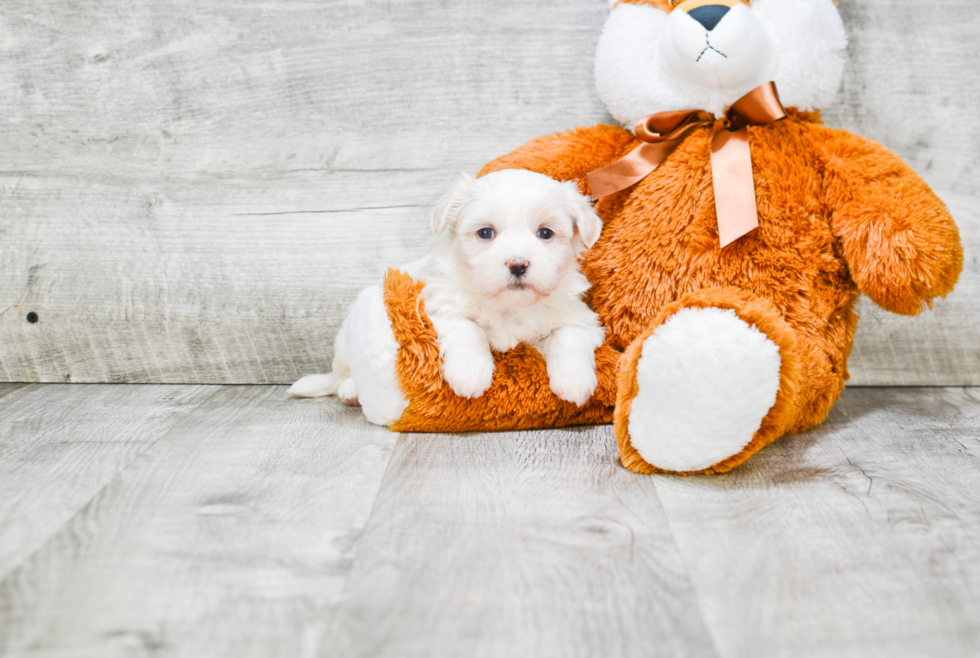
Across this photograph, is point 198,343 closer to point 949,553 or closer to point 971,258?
point 949,553

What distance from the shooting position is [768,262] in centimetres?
143

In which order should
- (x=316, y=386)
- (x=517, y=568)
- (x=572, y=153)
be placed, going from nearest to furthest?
1. (x=517, y=568)
2. (x=572, y=153)
3. (x=316, y=386)

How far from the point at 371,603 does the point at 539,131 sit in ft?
4.38

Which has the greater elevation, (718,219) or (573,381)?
(718,219)

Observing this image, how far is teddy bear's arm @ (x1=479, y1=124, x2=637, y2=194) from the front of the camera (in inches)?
61.7

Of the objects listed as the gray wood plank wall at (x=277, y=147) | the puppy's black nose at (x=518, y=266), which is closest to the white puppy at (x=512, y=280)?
the puppy's black nose at (x=518, y=266)

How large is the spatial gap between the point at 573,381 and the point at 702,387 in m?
0.30

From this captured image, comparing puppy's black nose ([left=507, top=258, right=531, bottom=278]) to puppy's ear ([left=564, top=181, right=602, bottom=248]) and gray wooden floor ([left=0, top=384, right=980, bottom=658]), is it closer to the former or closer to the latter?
puppy's ear ([left=564, top=181, right=602, bottom=248])

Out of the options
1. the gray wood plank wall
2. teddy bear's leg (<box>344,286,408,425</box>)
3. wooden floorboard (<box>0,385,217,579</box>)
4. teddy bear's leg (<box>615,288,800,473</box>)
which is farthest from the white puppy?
wooden floorboard (<box>0,385,217,579</box>)

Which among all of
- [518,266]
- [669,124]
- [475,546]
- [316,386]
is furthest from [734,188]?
[316,386]

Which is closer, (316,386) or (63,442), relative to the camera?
(63,442)

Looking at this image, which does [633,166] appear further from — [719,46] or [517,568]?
[517,568]

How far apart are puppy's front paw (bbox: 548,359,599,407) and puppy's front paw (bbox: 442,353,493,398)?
0.13 metres

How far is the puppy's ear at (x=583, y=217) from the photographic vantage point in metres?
1.44
